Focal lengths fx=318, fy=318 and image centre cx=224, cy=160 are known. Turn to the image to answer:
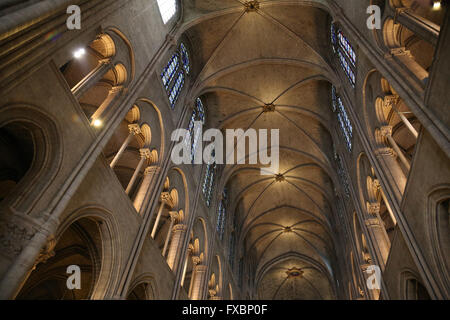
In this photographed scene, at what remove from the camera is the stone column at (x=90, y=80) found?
7.64 metres

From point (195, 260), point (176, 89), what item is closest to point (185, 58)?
point (176, 89)

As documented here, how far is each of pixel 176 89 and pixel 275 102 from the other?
23.6 feet

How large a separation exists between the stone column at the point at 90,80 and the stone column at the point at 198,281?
9.76 m

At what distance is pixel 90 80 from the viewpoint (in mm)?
8094

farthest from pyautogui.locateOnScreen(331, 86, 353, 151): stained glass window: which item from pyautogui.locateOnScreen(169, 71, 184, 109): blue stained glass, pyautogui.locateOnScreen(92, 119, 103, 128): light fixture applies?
pyautogui.locateOnScreen(92, 119, 103, 128): light fixture

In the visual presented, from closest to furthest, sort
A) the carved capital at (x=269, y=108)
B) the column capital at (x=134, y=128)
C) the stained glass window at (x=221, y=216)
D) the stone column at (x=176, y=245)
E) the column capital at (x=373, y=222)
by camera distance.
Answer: the column capital at (x=134, y=128) → the column capital at (x=373, y=222) → the stone column at (x=176, y=245) → the carved capital at (x=269, y=108) → the stained glass window at (x=221, y=216)

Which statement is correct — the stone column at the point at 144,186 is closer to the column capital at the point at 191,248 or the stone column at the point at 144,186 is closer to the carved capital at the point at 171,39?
the column capital at the point at 191,248

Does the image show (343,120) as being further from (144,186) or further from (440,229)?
(144,186)

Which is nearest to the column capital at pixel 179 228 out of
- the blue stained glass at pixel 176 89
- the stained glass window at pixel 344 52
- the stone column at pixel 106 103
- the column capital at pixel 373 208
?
the blue stained glass at pixel 176 89

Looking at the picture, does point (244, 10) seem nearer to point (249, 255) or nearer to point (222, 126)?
point (222, 126)

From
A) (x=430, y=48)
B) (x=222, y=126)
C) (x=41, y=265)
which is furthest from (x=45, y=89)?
(x=222, y=126)

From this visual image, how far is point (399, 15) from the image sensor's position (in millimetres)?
8078

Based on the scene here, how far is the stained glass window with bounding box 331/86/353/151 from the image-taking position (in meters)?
14.4

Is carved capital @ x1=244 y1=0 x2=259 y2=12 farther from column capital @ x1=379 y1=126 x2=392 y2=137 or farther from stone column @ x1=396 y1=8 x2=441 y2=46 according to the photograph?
column capital @ x1=379 y1=126 x2=392 y2=137
